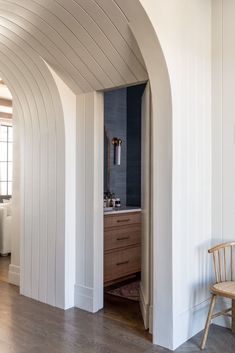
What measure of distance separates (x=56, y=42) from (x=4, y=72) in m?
0.93

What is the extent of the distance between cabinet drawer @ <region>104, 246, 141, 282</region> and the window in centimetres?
447

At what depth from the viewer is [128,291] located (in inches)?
154

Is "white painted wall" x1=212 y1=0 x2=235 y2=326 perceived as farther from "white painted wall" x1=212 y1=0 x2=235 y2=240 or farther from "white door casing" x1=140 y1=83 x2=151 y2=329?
"white door casing" x1=140 y1=83 x2=151 y2=329

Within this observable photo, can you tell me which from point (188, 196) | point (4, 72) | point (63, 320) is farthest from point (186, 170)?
point (4, 72)

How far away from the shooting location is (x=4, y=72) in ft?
11.6

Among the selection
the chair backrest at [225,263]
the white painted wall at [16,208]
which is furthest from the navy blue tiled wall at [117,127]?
the chair backrest at [225,263]

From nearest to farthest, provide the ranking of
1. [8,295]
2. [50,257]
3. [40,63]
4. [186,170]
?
1. [186,170]
2. [40,63]
3. [50,257]
4. [8,295]

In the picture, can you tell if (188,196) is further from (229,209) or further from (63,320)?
(63,320)

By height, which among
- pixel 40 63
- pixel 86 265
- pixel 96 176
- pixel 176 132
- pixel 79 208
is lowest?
pixel 86 265

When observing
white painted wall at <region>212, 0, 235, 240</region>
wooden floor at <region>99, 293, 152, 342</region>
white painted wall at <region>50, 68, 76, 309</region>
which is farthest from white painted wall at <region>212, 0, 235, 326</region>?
white painted wall at <region>50, 68, 76, 309</region>

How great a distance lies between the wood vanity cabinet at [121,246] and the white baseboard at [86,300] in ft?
2.23

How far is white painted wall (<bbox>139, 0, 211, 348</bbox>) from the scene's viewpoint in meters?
2.56

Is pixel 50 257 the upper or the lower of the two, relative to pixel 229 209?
lower

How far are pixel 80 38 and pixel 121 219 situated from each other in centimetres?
222
